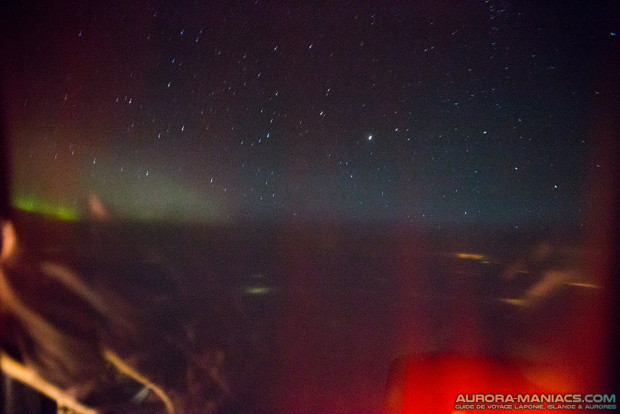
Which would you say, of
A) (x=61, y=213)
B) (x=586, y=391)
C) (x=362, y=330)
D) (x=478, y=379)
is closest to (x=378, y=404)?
(x=478, y=379)

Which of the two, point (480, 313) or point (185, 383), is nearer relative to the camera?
point (185, 383)

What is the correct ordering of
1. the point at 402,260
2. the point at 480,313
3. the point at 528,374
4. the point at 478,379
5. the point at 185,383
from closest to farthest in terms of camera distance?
the point at 478,379 → the point at 528,374 → the point at 185,383 → the point at 480,313 → the point at 402,260

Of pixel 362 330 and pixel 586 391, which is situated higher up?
pixel 362 330

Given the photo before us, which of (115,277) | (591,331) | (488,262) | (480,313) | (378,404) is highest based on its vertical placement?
(488,262)

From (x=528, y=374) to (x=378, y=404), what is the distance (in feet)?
3.62

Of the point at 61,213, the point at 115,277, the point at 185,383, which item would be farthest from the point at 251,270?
the point at 185,383

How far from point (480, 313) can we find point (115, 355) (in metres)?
4.56

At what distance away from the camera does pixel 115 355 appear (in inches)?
166

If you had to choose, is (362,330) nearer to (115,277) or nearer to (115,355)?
(115,355)

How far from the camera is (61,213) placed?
5.14 metres

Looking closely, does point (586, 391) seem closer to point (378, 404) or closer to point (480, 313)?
point (378, 404)

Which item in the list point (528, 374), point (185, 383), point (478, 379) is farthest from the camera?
point (185, 383)

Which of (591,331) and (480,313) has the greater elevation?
(480,313)

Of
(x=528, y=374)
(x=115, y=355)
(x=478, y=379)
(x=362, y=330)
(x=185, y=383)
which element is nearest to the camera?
(x=478, y=379)
